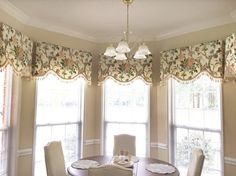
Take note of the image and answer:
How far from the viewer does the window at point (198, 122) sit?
10.6 ft

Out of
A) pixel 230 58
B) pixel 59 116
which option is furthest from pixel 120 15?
pixel 59 116

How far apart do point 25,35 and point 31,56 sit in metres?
0.31

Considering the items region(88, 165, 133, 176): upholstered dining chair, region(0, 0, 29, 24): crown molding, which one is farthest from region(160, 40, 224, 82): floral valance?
region(0, 0, 29, 24): crown molding

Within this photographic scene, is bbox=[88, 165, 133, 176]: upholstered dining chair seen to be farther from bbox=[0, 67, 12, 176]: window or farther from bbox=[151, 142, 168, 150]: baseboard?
bbox=[151, 142, 168, 150]: baseboard

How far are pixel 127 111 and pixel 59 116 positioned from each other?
121 cm

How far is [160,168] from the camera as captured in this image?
8.50 ft

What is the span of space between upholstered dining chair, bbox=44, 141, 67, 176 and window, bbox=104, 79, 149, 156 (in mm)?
1370

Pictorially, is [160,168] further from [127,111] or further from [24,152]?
[24,152]

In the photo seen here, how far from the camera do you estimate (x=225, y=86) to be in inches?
122

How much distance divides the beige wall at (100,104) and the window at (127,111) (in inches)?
5.2

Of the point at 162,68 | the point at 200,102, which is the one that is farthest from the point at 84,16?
the point at 200,102

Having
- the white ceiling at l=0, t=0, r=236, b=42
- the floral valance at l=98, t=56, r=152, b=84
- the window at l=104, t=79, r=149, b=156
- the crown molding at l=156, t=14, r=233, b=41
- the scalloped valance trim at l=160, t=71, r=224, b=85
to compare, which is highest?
the white ceiling at l=0, t=0, r=236, b=42

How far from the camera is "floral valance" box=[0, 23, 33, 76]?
8.62ft

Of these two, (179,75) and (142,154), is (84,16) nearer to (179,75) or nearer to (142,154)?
(179,75)
